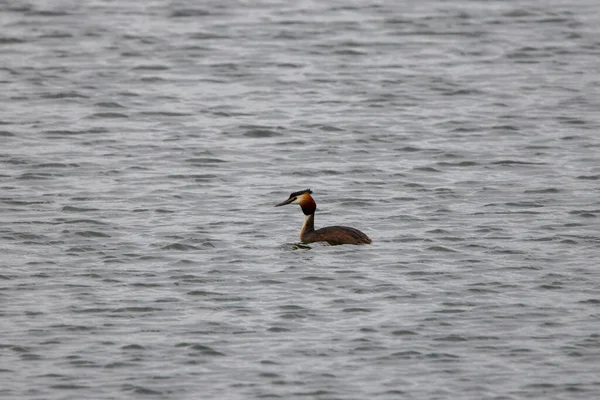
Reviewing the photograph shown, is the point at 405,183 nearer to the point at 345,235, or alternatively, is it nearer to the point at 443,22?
the point at 345,235

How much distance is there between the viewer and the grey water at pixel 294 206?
12711mm

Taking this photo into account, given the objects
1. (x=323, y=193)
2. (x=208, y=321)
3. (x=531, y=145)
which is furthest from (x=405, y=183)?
(x=208, y=321)

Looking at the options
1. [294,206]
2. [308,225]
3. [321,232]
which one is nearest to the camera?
[321,232]

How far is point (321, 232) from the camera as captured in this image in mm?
16234

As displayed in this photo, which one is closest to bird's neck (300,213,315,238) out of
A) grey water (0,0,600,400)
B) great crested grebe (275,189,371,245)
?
great crested grebe (275,189,371,245)

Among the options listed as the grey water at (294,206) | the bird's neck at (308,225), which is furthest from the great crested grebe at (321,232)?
the grey water at (294,206)

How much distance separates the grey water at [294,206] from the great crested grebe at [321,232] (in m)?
0.15

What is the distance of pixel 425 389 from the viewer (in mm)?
12016

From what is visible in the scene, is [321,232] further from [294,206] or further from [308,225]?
[294,206]

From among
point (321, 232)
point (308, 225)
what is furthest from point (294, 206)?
point (321, 232)

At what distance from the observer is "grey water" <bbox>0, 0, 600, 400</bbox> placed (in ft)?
41.7

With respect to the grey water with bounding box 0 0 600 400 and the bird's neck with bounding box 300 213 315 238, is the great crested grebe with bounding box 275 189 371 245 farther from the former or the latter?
the grey water with bounding box 0 0 600 400

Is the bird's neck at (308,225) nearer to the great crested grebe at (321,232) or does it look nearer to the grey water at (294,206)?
the great crested grebe at (321,232)

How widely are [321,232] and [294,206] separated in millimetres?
2631
